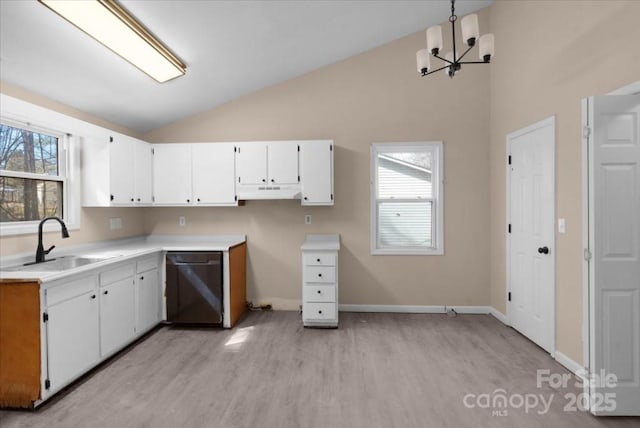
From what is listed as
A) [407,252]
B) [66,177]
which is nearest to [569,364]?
[407,252]

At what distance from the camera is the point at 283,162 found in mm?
3631

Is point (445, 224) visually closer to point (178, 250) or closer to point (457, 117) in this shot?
point (457, 117)

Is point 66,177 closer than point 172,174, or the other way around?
point 66,177

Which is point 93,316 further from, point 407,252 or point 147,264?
point 407,252

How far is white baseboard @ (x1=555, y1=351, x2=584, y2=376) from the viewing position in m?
2.44

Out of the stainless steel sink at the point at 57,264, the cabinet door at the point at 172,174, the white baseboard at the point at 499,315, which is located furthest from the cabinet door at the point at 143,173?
the white baseboard at the point at 499,315

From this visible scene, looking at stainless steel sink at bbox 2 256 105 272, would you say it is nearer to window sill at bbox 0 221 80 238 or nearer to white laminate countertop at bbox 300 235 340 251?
window sill at bbox 0 221 80 238

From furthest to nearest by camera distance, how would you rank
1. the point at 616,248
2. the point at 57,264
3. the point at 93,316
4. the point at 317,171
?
1. the point at 317,171
2. the point at 57,264
3. the point at 93,316
4. the point at 616,248

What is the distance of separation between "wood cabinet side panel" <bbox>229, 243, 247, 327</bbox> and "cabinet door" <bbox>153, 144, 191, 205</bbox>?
2.93 feet

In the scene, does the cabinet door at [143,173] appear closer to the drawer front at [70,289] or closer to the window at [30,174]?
the window at [30,174]

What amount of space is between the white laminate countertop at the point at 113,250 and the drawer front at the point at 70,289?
95mm

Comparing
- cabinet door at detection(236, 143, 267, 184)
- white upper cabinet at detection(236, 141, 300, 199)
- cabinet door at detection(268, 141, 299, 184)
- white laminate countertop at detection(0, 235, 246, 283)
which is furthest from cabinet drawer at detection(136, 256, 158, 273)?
cabinet door at detection(268, 141, 299, 184)

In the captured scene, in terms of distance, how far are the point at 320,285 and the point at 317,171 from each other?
1.34m

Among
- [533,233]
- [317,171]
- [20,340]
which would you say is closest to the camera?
[20,340]
